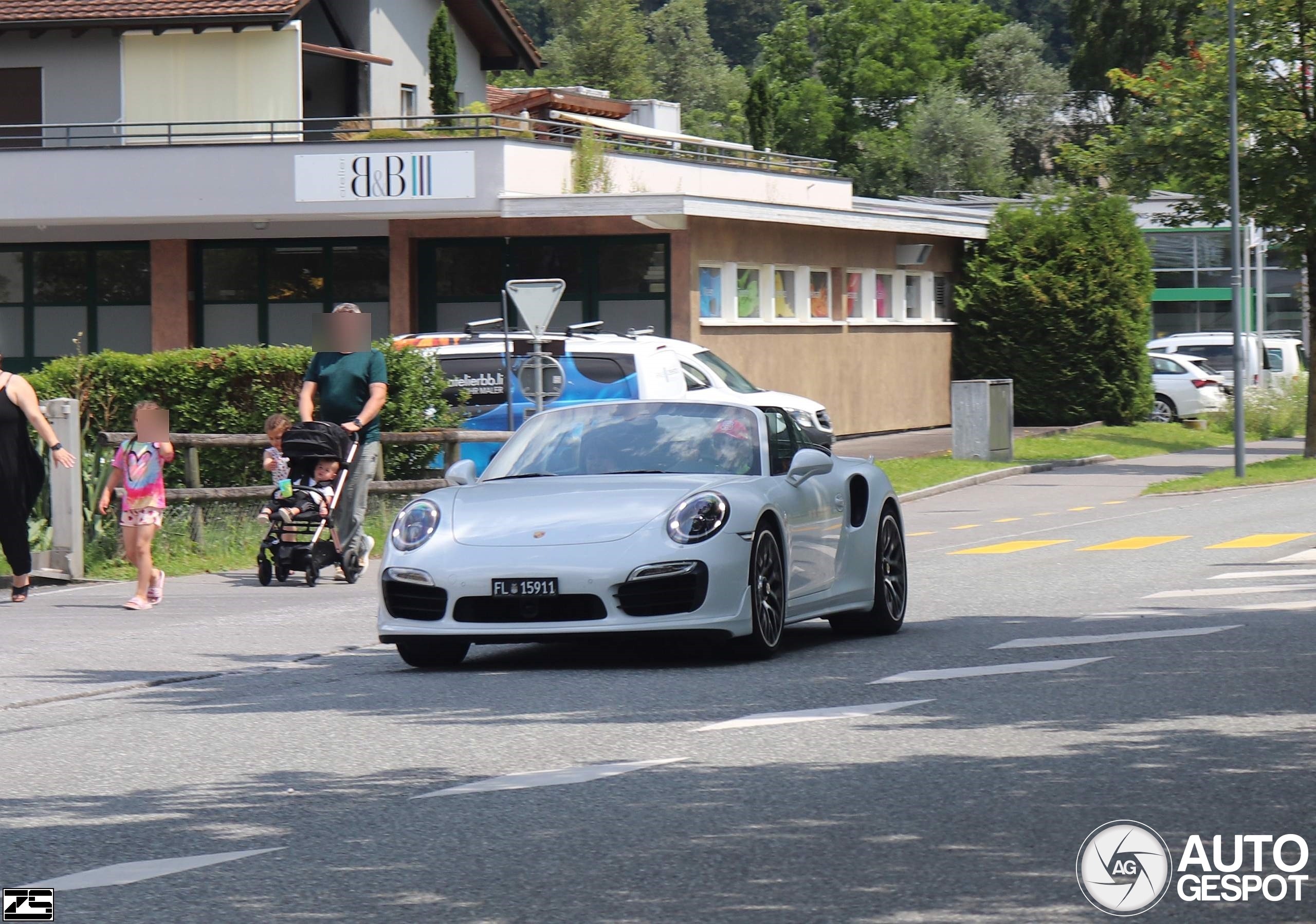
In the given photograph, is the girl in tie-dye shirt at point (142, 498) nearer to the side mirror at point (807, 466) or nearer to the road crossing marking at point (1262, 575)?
the side mirror at point (807, 466)

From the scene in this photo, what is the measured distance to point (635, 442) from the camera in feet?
36.5

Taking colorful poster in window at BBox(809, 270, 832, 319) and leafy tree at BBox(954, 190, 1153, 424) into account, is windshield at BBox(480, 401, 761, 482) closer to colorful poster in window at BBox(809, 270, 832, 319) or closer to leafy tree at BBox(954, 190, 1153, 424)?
colorful poster in window at BBox(809, 270, 832, 319)

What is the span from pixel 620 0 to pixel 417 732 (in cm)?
10098

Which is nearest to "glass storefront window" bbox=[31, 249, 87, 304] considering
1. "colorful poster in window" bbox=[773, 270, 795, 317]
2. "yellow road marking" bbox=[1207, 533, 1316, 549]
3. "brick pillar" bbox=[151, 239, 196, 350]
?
"brick pillar" bbox=[151, 239, 196, 350]

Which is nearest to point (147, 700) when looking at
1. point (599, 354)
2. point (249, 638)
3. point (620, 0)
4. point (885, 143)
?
point (249, 638)

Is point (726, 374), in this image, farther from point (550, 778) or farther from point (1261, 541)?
point (550, 778)

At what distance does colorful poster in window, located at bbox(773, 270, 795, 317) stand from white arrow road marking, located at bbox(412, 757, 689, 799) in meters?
28.5

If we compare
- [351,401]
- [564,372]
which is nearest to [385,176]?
[564,372]

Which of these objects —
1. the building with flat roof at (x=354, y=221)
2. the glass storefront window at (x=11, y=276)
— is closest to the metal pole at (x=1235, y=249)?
the building with flat roof at (x=354, y=221)

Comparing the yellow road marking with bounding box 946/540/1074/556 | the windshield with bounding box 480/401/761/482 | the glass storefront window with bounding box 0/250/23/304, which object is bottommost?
the yellow road marking with bounding box 946/540/1074/556

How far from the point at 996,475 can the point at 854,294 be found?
8.75m

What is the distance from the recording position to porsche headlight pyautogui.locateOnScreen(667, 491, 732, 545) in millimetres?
10031

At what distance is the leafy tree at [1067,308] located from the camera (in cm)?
4075

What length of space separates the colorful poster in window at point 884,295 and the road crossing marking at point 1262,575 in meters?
23.9
